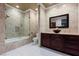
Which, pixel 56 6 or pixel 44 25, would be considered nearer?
pixel 56 6

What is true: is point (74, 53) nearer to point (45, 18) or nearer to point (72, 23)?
point (72, 23)

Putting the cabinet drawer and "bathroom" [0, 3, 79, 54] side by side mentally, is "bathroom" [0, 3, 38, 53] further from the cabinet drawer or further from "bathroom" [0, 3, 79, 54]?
the cabinet drawer

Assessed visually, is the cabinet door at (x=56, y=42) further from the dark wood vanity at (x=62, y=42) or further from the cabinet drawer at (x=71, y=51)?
the cabinet drawer at (x=71, y=51)

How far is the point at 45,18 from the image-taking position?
532cm

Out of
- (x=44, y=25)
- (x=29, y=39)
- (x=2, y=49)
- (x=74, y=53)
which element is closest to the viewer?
(x=74, y=53)

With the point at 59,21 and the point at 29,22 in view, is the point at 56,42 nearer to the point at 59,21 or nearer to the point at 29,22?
the point at 59,21

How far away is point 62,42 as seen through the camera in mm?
3514

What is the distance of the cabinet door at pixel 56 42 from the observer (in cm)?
360

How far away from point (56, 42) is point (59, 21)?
1.15m

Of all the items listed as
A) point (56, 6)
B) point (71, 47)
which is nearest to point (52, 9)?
point (56, 6)

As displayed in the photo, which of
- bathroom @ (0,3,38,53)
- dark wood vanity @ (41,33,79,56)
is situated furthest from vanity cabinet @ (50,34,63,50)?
bathroom @ (0,3,38,53)

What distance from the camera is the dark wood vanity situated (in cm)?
303

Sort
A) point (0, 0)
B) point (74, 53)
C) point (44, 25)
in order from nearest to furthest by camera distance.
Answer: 1. point (0, 0)
2. point (74, 53)
3. point (44, 25)

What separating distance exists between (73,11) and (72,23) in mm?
498
